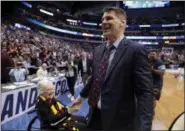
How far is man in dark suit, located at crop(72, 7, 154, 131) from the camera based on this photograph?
1061 millimetres

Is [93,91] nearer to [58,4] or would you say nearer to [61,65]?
[61,65]

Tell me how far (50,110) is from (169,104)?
2.35 m

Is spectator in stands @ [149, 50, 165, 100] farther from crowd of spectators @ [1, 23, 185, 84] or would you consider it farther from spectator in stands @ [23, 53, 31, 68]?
spectator in stands @ [23, 53, 31, 68]

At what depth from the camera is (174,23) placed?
2074 mm

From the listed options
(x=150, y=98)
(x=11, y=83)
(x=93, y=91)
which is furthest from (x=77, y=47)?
(x=150, y=98)

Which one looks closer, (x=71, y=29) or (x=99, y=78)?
→ (x=99, y=78)

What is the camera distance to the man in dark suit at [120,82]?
3.48ft

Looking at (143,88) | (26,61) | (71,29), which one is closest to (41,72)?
(26,61)

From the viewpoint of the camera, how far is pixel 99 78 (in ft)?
3.79

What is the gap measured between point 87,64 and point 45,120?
1.53 ft

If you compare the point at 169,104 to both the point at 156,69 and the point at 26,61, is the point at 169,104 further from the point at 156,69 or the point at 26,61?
the point at 26,61

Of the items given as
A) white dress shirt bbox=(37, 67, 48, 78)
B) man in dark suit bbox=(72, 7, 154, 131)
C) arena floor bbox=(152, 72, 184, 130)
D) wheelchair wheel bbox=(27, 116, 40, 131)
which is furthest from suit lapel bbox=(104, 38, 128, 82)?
arena floor bbox=(152, 72, 184, 130)

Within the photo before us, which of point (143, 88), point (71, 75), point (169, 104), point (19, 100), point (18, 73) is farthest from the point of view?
point (169, 104)

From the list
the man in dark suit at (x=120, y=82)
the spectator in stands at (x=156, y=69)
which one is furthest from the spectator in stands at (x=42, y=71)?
the man in dark suit at (x=120, y=82)
